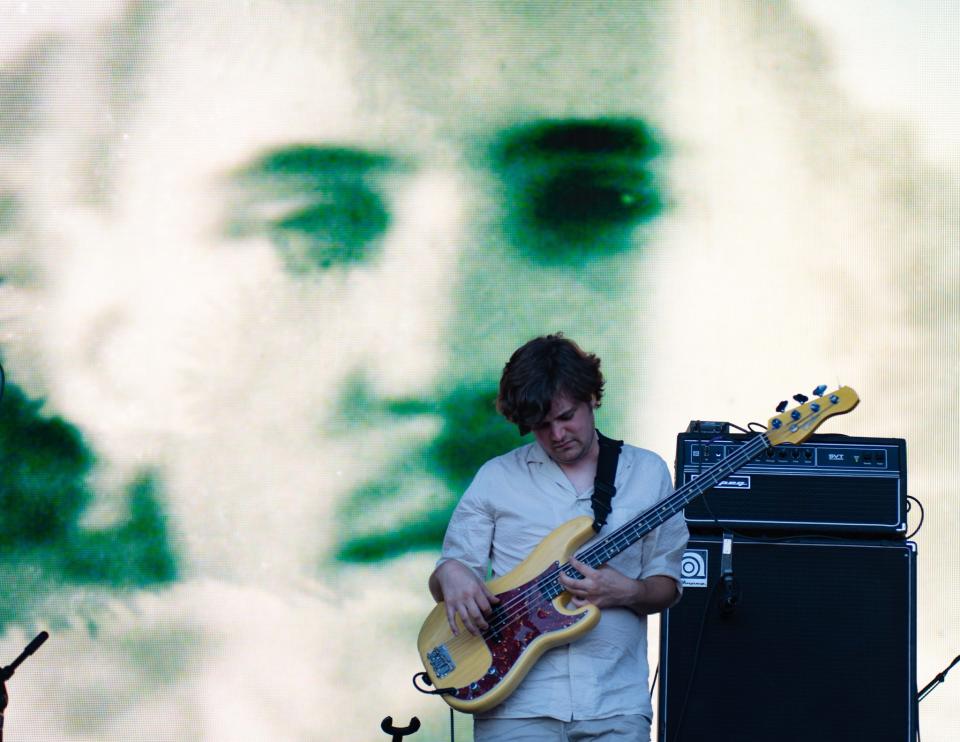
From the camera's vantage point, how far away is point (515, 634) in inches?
112

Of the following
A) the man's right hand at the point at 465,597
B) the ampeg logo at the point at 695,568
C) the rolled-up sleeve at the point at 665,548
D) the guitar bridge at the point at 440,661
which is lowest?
the guitar bridge at the point at 440,661

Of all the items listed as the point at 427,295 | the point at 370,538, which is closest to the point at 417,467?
the point at 370,538

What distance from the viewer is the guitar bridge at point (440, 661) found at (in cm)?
290

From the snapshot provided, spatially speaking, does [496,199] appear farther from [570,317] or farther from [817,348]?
[817,348]

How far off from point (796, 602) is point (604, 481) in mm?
831

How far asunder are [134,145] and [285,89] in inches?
20.5

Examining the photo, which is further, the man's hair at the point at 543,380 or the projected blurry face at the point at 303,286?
the projected blurry face at the point at 303,286

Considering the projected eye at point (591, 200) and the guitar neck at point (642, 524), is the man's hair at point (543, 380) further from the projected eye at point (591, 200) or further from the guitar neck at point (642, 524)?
the projected eye at point (591, 200)

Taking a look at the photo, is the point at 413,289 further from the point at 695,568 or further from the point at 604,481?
the point at 604,481

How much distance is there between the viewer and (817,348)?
13.8 ft

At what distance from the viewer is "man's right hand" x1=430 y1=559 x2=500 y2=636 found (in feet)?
9.38

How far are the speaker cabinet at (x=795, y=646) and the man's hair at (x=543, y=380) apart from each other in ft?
2.60

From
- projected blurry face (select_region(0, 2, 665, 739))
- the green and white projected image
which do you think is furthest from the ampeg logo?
projected blurry face (select_region(0, 2, 665, 739))

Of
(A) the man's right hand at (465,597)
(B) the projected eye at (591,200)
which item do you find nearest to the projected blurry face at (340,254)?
(B) the projected eye at (591,200)
